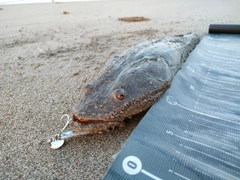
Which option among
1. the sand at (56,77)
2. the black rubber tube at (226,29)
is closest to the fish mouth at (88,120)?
the sand at (56,77)

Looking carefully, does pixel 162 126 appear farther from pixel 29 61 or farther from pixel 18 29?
pixel 18 29

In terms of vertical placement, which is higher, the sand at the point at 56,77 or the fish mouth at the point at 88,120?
the fish mouth at the point at 88,120

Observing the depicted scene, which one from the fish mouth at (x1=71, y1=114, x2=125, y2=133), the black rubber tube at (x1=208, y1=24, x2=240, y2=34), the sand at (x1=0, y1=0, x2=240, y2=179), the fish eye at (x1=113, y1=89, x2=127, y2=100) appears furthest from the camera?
the black rubber tube at (x1=208, y1=24, x2=240, y2=34)

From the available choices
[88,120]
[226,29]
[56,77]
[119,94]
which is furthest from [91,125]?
[226,29]

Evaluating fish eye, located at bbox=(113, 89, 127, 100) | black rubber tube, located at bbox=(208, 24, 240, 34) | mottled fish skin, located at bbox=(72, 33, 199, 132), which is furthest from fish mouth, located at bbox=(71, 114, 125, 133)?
black rubber tube, located at bbox=(208, 24, 240, 34)

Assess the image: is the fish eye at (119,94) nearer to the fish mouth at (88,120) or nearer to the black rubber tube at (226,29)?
the fish mouth at (88,120)

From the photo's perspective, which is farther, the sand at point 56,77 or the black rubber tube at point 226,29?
the black rubber tube at point 226,29

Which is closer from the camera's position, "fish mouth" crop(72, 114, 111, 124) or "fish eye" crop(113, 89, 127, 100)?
"fish mouth" crop(72, 114, 111, 124)

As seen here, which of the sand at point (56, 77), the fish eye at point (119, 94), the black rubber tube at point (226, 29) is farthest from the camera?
the black rubber tube at point (226, 29)

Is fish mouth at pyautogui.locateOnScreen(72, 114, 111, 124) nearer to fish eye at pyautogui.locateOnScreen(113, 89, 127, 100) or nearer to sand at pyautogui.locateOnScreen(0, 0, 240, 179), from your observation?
sand at pyautogui.locateOnScreen(0, 0, 240, 179)
